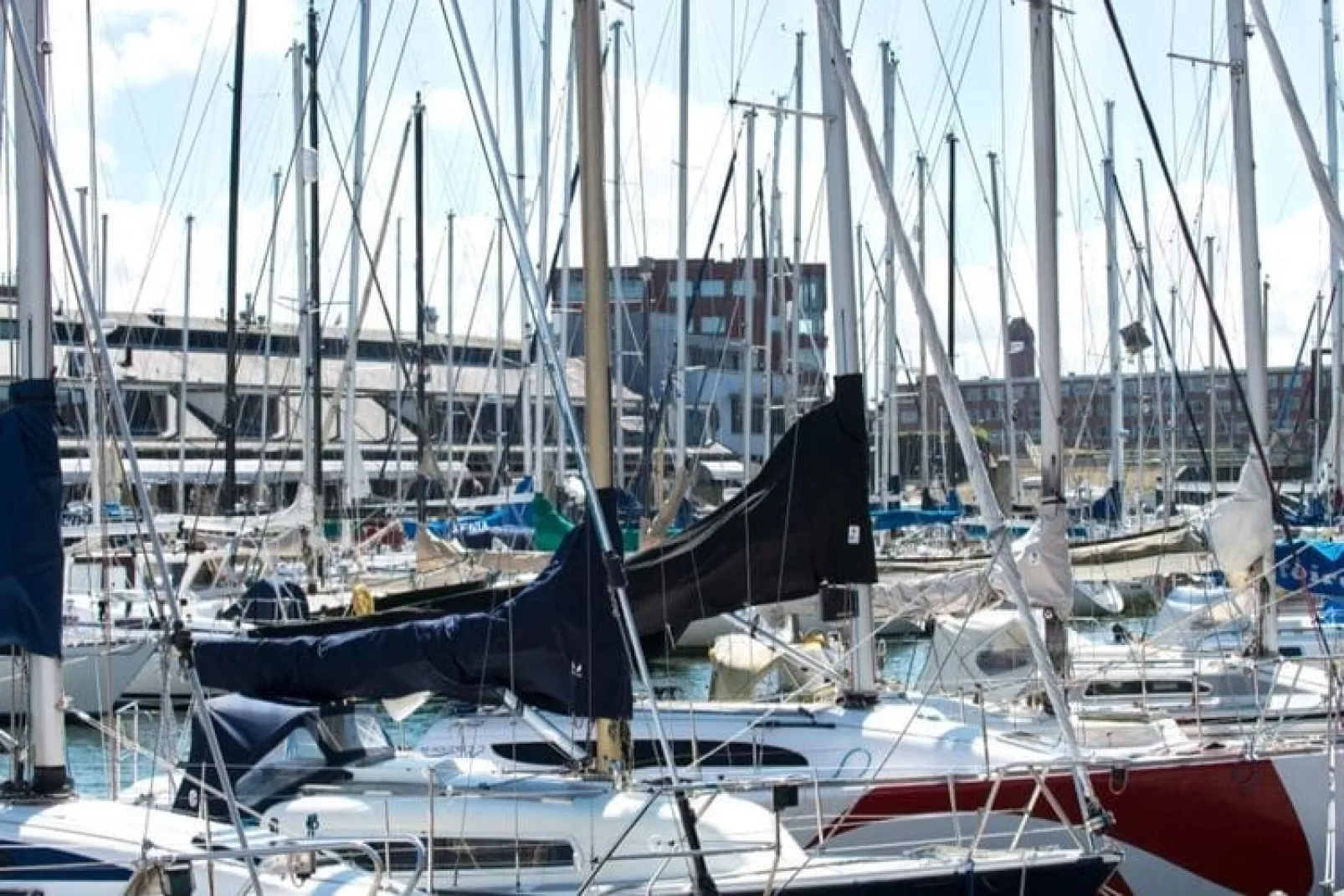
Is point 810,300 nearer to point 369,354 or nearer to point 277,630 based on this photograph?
point 369,354

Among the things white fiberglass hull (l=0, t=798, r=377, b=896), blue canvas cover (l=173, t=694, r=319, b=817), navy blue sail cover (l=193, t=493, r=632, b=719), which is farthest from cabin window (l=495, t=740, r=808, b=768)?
white fiberglass hull (l=0, t=798, r=377, b=896)

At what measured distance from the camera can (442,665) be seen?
1236 cm

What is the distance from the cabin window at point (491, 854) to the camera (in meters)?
12.0

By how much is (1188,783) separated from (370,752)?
622cm

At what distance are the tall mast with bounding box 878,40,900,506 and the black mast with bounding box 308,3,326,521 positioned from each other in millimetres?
9746

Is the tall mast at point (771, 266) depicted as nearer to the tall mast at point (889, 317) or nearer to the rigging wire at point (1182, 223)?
the tall mast at point (889, 317)

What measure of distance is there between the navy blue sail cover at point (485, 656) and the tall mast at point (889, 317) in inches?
754

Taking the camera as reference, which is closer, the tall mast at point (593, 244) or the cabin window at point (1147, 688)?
the tall mast at point (593, 244)

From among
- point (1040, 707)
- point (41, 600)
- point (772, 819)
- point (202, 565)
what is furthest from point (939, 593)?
point (202, 565)

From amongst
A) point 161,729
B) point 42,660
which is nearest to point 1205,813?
point 161,729

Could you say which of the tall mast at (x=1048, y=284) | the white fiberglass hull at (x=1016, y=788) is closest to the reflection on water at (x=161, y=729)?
the white fiberglass hull at (x=1016, y=788)

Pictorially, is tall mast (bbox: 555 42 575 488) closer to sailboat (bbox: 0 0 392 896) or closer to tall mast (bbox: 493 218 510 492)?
tall mast (bbox: 493 218 510 492)

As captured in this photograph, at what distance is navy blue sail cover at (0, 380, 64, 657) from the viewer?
1054 centimetres

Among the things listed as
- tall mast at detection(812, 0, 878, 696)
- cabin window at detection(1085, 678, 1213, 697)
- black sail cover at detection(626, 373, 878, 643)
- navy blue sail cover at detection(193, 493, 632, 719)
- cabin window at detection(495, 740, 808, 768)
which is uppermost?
tall mast at detection(812, 0, 878, 696)
